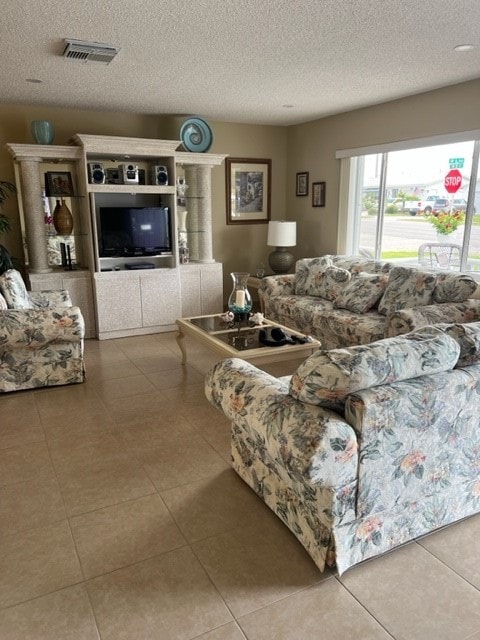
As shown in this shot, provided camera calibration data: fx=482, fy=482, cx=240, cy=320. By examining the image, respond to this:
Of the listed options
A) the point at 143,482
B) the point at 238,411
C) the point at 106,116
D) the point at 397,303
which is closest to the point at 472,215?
the point at 397,303

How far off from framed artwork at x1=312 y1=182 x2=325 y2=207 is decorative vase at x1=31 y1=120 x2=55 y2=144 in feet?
10.3

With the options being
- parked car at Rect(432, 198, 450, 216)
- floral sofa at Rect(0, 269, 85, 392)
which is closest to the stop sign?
parked car at Rect(432, 198, 450, 216)

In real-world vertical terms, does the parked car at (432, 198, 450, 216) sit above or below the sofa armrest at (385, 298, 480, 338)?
above

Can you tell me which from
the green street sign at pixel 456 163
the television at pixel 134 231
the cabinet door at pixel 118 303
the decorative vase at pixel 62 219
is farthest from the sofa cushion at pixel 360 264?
the decorative vase at pixel 62 219

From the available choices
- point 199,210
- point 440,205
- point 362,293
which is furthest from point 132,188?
point 440,205

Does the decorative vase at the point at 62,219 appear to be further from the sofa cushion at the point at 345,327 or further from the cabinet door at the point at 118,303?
the sofa cushion at the point at 345,327

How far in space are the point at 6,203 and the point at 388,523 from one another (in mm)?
4915

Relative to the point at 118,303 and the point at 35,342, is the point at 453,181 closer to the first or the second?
the point at 118,303

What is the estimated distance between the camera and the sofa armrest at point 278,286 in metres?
5.38

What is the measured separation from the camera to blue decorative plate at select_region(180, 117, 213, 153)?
548cm

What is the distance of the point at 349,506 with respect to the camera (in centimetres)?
183

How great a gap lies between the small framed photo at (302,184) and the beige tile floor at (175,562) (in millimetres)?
4205

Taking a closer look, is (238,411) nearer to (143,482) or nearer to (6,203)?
(143,482)

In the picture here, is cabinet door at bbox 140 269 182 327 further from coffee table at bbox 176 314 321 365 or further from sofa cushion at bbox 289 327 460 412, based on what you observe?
sofa cushion at bbox 289 327 460 412
